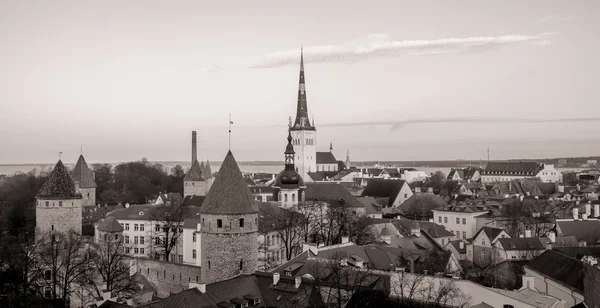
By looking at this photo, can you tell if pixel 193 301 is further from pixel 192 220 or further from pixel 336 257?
pixel 192 220

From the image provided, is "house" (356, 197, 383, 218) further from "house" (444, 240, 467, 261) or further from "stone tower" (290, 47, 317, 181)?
"stone tower" (290, 47, 317, 181)

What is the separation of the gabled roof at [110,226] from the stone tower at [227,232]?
24411 millimetres

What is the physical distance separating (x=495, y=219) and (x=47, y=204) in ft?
125

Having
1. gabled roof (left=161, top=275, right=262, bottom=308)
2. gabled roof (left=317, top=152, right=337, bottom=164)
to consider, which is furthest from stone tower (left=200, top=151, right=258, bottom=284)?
gabled roof (left=317, top=152, right=337, bottom=164)

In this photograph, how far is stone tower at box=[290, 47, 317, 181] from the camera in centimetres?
9501

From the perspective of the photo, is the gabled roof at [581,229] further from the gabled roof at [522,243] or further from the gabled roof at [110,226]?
the gabled roof at [110,226]

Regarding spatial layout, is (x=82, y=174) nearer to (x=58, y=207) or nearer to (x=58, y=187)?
(x=58, y=187)

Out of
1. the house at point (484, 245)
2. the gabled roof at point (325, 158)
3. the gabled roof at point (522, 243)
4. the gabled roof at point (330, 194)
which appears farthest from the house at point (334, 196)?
the gabled roof at point (325, 158)

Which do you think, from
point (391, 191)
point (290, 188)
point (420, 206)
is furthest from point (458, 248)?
point (391, 191)

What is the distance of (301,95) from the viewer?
9400 cm

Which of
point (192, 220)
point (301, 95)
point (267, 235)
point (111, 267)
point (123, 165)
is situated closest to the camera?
point (111, 267)

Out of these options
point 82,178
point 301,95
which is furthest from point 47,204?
point 301,95

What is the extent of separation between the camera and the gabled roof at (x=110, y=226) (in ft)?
168

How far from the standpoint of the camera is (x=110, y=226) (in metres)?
51.2
